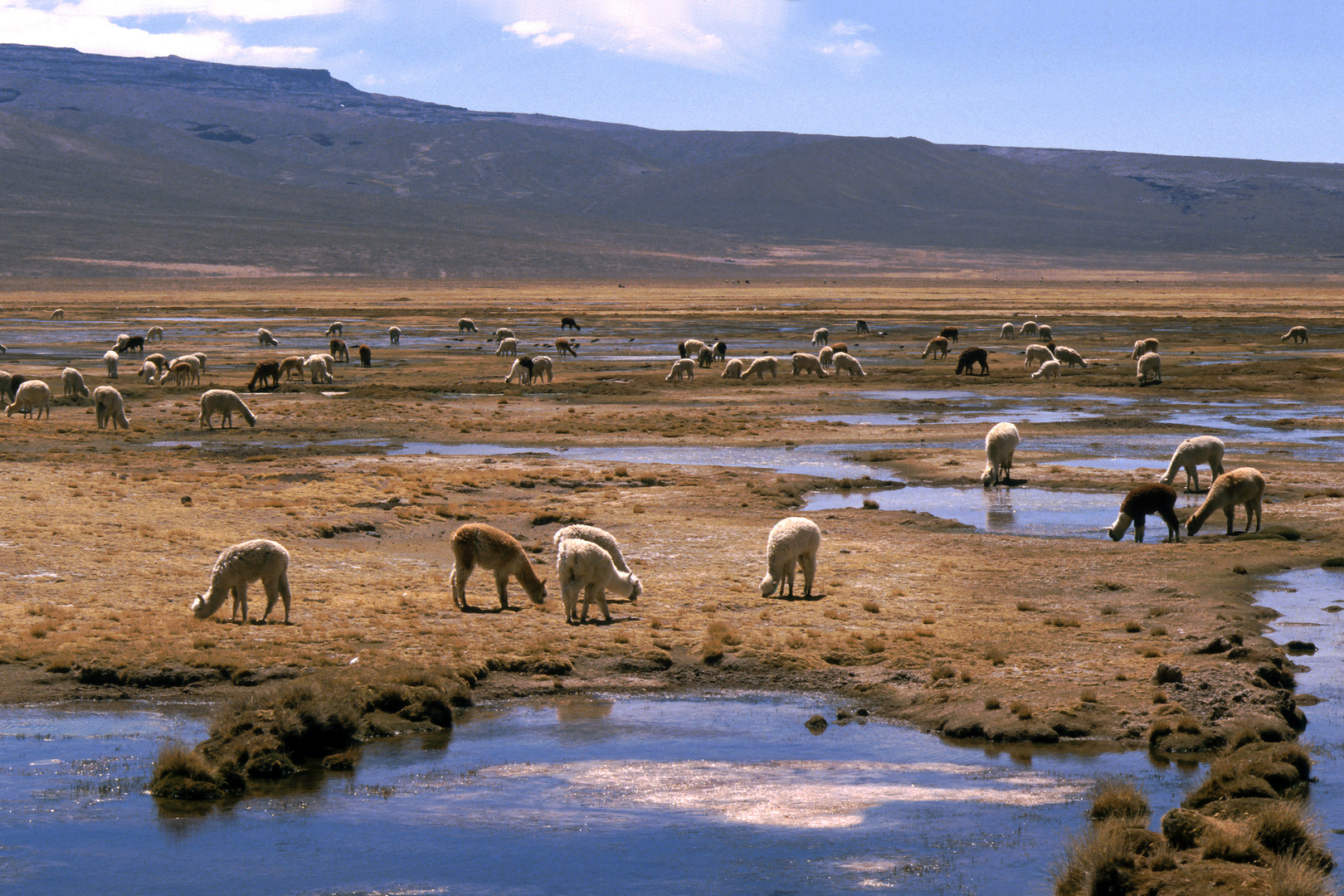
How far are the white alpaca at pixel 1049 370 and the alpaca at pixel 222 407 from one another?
28837 millimetres

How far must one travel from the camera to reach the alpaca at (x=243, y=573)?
16531mm

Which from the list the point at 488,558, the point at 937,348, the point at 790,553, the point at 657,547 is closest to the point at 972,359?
the point at 937,348

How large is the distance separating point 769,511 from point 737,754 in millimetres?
13049

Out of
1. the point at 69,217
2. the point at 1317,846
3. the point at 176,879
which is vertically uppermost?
the point at 69,217

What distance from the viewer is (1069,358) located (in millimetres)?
56438

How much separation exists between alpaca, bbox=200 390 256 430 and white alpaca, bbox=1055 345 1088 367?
3263cm

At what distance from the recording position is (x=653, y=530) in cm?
2362

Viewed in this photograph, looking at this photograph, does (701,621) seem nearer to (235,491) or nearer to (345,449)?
(235,491)

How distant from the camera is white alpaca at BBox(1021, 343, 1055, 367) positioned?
181 feet

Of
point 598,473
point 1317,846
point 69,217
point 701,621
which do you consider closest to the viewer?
point 1317,846

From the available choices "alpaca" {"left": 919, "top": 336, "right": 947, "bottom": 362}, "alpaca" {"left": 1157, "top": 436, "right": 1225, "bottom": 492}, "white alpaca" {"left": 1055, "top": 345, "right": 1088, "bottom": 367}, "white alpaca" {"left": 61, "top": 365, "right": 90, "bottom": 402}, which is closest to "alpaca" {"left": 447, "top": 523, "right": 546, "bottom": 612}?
"alpaca" {"left": 1157, "top": 436, "right": 1225, "bottom": 492}

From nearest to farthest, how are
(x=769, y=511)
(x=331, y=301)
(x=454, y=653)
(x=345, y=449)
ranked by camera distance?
(x=454, y=653), (x=769, y=511), (x=345, y=449), (x=331, y=301)

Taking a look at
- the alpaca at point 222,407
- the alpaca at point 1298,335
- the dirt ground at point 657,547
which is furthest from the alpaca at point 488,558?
the alpaca at point 1298,335

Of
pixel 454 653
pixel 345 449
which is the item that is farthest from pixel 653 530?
pixel 345 449
